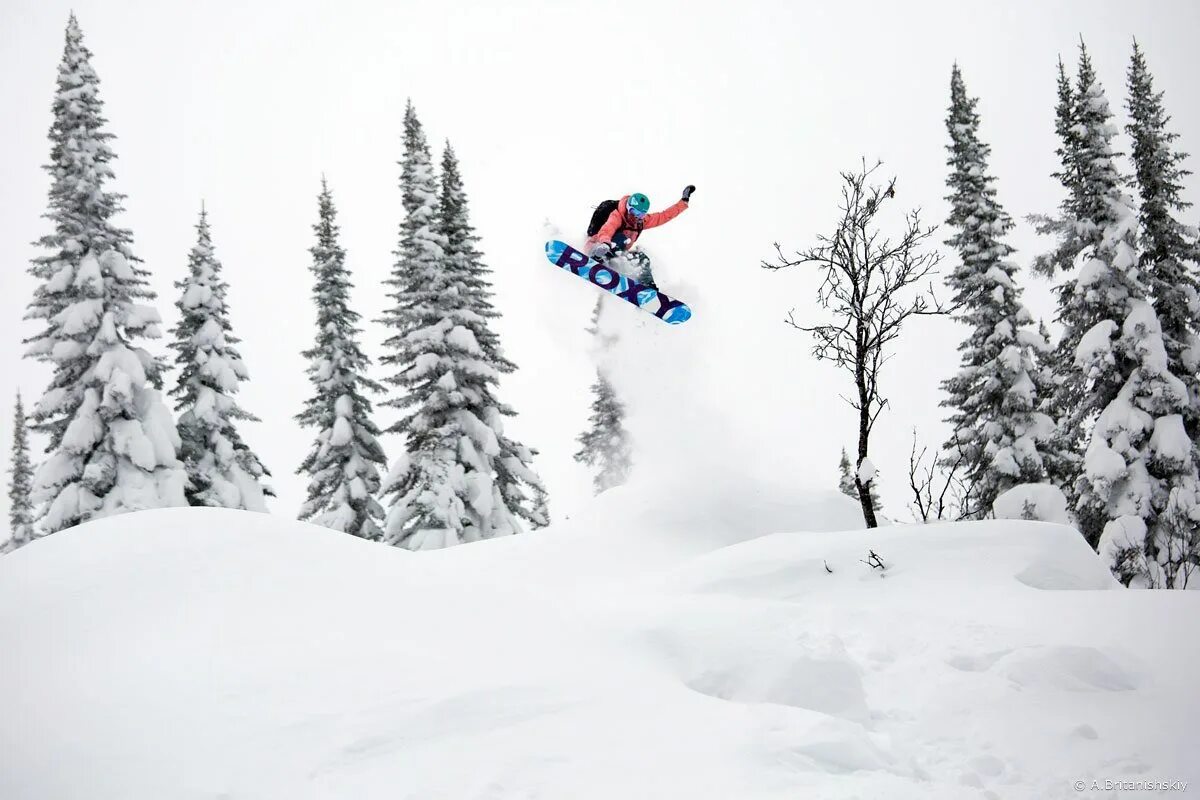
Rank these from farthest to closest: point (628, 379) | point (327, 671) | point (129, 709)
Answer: point (628, 379) → point (327, 671) → point (129, 709)

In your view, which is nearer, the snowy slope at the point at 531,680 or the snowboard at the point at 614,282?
the snowy slope at the point at 531,680

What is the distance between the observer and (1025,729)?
15.6 feet

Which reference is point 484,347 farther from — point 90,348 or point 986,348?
point 986,348

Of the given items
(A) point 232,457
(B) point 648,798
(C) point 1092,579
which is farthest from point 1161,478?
(A) point 232,457

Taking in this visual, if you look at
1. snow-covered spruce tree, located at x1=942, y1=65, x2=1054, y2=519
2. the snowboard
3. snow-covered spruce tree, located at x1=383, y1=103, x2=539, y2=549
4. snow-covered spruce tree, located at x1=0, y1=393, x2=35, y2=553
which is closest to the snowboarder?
the snowboard

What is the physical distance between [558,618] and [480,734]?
221cm

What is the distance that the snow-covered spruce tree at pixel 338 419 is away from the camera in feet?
66.2

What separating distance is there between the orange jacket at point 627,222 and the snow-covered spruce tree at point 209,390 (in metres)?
11.8

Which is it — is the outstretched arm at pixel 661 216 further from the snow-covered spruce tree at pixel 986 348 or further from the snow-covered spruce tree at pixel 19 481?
the snow-covered spruce tree at pixel 19 481

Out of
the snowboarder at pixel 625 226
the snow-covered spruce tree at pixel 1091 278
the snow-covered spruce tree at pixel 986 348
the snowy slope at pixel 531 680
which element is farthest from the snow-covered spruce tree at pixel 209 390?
the snow-covered spruce tree at pixel 1091 278

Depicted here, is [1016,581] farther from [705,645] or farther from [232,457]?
[232,457]

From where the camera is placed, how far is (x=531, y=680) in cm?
492

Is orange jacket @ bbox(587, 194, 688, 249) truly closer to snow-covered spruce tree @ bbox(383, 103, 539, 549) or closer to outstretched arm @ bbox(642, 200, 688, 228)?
outstretched arm @ bbox(642, 200, 688, 228)

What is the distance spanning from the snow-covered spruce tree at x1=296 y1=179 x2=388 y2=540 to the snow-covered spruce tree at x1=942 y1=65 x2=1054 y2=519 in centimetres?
1688
